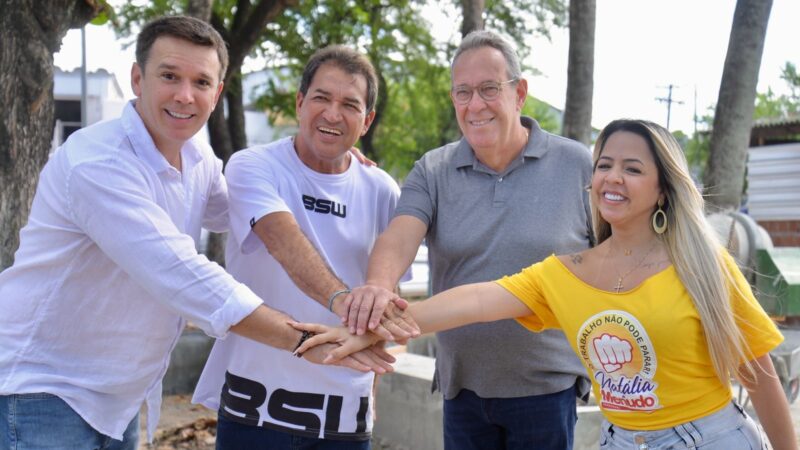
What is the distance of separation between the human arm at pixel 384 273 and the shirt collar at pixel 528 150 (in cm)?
34

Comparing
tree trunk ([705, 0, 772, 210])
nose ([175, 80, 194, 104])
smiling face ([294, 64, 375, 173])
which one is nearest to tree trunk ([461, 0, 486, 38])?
A: tree trunk ([705, 0, 772, 210])

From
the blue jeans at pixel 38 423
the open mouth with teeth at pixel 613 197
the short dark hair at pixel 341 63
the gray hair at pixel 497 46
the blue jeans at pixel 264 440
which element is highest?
the gray hair at pixel 497 46

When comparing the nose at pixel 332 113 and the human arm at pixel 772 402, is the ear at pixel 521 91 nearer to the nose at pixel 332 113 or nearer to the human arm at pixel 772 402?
the nose at pixel 332 113

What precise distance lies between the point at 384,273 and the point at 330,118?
2.15 ft

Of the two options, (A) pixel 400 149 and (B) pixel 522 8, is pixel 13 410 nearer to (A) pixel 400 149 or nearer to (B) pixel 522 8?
(B) pixel 522 8

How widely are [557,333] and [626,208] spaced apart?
0.78 meters

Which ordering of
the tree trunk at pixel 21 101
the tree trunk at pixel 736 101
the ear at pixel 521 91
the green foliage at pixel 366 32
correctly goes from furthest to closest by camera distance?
the green foliage at pixel 366 32 < the tree trunk at pixel 736 101 < the tree trunk at pixel 21 101 < the ear at pixel 521 91

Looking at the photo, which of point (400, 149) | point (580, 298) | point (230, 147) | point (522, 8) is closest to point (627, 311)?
point (580, 298)

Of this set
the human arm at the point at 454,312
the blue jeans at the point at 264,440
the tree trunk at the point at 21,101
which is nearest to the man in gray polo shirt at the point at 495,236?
the human arm at the point at 454,312

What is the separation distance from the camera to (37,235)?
2.75 meters

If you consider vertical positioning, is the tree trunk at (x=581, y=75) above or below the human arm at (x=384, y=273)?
above

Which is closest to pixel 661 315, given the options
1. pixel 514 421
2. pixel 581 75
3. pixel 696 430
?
pixel 696 430

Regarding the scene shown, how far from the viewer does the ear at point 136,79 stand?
3054 millimetres

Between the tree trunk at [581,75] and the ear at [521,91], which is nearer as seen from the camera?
the ear at [521,91]
